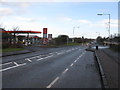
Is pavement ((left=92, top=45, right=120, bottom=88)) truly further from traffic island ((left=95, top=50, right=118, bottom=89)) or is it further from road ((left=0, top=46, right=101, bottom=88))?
road ((left=0, top=46, right=101, bottom=88))

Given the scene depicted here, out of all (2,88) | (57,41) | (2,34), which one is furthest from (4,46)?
(57,41)

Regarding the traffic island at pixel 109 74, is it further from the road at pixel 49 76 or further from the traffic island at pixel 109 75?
the road at pixel 49 76

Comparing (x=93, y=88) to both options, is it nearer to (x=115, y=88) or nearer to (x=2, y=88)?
(x=115, y=88)

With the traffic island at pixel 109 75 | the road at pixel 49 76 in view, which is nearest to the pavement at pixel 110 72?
the traffic island at pixel 109 75

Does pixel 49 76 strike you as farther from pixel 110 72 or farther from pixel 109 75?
pixel 110 72

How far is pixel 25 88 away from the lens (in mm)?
7094

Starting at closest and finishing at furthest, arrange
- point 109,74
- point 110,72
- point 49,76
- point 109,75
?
point 109,75 → point 49,76 → point 109,74 → point 110,72

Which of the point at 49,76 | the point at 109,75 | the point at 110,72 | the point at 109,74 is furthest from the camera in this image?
the point at 110,72

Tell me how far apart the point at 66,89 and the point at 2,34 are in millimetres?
43731

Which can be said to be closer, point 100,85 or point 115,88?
point 115,88

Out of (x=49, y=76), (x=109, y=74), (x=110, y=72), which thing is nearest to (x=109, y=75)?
(x=109, y=74)

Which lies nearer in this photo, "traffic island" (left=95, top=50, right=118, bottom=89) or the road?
"traffic island" (left=95, top=50, right=118, bottom=89)

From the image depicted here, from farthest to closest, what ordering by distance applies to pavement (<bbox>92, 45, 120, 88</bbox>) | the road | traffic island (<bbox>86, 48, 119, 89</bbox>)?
1. the road
2. pavement (<bbox>92, 45, 120, 88</bbox>)
3. traffic island (<bbox>86, 48, 119, 89</bbox>)

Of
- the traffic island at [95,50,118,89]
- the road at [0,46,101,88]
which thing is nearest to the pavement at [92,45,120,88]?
the traffic island at [95,50,118,89]
